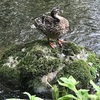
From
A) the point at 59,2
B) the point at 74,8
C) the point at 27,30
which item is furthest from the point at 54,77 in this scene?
the point at 59,2

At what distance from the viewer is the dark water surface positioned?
855 cm

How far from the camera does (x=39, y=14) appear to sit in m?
10.4

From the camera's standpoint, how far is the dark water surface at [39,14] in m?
8.55

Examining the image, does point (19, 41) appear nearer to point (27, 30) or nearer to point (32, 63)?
point (27, 30)

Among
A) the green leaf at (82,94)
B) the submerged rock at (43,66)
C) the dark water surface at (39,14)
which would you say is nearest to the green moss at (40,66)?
the submerged rock at (43,66)

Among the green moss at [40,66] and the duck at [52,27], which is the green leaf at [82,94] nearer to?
the green moss at [40,66]

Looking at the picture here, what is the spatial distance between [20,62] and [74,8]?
5083mm

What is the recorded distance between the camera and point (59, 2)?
37.3 ft

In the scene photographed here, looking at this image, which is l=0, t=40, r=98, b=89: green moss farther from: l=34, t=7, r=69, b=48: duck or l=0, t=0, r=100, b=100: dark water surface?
l=0, t=0, r=100, b=100: dark water surface

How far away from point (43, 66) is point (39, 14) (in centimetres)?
488

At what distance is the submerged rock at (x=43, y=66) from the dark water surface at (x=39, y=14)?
1360mm

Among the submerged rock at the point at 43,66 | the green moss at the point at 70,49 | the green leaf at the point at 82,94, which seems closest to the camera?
the green leaf at the point at 82,94

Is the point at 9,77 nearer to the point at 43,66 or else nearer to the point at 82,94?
the point at 43,66

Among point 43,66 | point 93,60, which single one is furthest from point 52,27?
point 93,60
